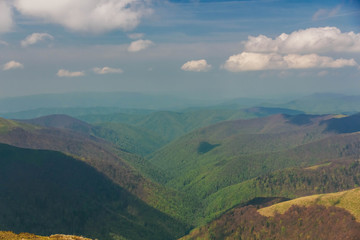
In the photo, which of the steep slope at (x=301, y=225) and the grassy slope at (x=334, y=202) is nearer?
the steep slope at (x=301, y=225)

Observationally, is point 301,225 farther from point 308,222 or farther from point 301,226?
point 308,222

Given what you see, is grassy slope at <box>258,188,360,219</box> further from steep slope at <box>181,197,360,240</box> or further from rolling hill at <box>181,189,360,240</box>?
steep slope at <box>181,197,360,240</box>

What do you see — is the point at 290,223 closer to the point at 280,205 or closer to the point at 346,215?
the point at 280,205

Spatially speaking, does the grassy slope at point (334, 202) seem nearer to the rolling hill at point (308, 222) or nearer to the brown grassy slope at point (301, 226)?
the rolling hill at point (308, 222)

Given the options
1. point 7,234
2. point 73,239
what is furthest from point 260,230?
point 7,234

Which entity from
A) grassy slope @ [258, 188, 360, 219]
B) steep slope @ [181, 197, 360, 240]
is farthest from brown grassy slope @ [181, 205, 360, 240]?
grassy slope @ [258, 188, 360, 219]

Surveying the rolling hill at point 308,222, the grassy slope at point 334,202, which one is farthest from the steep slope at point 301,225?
the grassy slope at point 334,202

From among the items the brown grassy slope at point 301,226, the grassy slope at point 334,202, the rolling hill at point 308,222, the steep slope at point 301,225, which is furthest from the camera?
the grassy slope at point 334,202

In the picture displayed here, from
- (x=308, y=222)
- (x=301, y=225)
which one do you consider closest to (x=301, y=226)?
(x=301, y=225)
